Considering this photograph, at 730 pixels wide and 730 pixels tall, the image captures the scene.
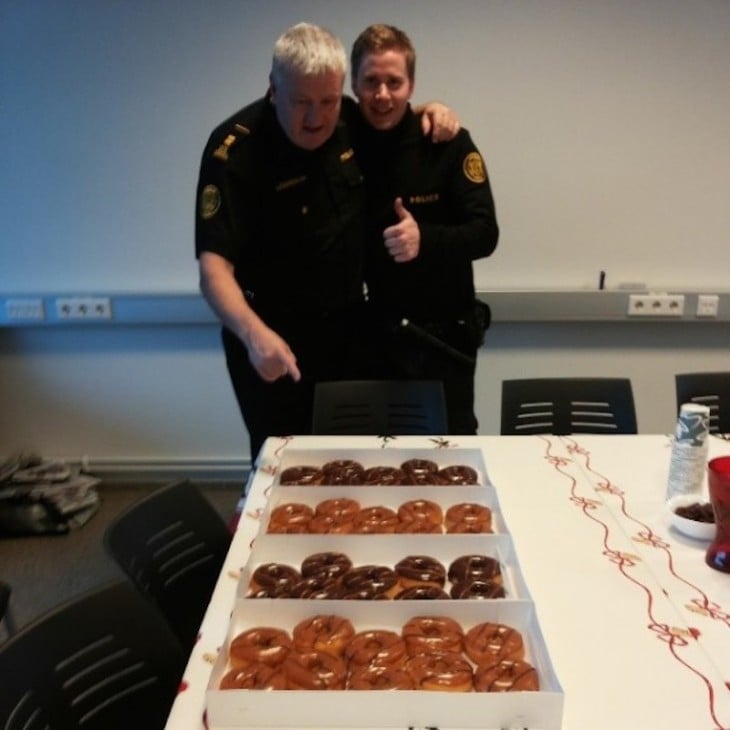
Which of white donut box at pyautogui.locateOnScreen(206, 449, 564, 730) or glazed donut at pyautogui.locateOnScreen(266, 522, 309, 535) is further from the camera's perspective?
glazed donut at pyautogui.locateOnScreen(266, 522, 309, 535)

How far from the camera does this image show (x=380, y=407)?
200cm

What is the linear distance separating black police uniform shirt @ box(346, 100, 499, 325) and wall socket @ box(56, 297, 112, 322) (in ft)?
4.44

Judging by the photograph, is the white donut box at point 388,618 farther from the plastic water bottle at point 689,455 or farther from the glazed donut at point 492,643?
the plastic water bottle at point 689,455

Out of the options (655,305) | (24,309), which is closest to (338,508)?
(655,305)

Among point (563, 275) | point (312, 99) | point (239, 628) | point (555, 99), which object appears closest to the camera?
point (239, 628)

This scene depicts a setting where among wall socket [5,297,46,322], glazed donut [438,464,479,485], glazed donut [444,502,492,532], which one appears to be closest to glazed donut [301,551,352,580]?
glazed donut [444,502,492,532]

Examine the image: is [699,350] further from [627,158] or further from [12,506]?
[12,506]

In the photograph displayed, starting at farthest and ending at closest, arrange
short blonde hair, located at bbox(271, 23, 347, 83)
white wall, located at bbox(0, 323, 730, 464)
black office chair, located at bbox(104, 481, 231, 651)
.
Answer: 1. white wall, located at bbox(0, 323, 730, 464)
2. short blonde hair, located at bbox(271, 23, 347, 83)
3. black office chair, located at bbox(104, 481, 231, 651)

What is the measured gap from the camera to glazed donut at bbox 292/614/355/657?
97cm

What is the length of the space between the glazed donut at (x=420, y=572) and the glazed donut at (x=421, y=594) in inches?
1.0

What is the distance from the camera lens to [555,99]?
9.03 feet

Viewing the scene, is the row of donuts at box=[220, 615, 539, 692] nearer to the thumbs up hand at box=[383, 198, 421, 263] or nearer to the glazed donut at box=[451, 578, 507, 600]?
the glazed donut at box=[451, 578, 507, 600]

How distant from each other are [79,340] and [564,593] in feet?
8.19

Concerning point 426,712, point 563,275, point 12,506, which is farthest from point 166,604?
point 563,275
